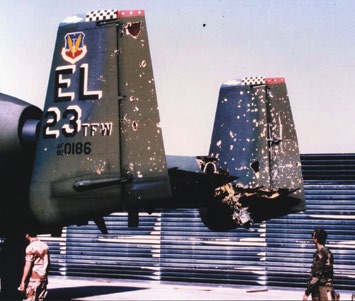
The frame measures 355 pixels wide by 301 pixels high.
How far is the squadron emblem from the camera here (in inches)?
507

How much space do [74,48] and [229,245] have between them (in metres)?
12.0

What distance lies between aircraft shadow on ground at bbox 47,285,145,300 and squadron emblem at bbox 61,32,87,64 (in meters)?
7.85

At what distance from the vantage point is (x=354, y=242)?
21.7 metres

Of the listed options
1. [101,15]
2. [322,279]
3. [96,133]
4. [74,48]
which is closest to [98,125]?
[96,133]

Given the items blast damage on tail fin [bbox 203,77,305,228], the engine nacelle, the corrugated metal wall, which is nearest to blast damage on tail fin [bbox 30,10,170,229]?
the engine nacelle

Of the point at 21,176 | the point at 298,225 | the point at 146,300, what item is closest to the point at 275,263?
the point at 298,225

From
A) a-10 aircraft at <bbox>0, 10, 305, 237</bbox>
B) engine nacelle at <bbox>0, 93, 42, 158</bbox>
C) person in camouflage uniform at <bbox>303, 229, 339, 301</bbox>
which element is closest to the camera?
person in camouflage uniform at <bbox>303, 229, 339, 301</bbox>

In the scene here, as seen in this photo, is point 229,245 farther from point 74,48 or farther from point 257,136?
point 74,48

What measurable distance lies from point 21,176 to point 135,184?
3296mm

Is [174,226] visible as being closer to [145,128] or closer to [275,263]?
[275,263]

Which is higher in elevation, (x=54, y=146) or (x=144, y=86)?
(x=144, y=86)

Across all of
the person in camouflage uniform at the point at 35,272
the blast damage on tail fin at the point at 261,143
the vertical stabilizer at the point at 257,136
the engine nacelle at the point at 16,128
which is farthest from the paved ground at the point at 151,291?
the person in camouflage uniform at the point at 35,272

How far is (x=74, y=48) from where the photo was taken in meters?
12.9

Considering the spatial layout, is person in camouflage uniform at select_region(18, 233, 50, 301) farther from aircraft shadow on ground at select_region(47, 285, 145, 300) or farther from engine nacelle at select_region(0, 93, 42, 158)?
aircraft shadow on ground at select_region(47, 285, 145, 300)
